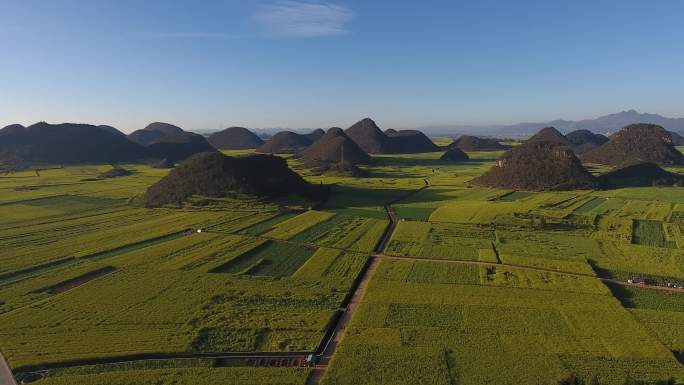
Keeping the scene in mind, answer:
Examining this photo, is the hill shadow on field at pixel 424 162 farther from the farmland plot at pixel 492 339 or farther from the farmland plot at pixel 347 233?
the farmland plot at pixel 492 339

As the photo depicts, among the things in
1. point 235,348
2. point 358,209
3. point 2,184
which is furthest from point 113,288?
point 2,184

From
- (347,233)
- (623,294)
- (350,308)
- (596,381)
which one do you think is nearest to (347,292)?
(350,308)

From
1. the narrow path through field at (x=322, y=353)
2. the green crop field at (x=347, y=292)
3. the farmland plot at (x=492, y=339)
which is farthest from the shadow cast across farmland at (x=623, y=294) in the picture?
the farmland plot at (x=492, y=339)

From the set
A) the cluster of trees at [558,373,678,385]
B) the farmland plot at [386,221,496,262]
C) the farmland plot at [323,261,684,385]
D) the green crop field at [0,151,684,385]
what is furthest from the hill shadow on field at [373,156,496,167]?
the cluster of trees at [558,373,678,385]

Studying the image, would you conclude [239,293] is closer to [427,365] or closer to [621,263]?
[427,365]

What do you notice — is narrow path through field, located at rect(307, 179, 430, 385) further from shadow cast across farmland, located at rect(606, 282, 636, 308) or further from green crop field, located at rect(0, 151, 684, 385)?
shadow cast across farmland, located at rect(606, 282, 636, 308)

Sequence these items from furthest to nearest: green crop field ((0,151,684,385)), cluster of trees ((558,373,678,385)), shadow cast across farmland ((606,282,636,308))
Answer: shadow cast across farmland ((606,282,636,308)) < green crop field ((0,151,684,385)) < cluster of trees ((558,373,678,385))

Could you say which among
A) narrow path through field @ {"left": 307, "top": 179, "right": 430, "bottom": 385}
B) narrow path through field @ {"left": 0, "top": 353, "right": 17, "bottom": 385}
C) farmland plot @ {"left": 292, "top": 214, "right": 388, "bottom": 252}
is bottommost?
narrow path through field @ {"left": 307, "top": 179, "right": 430, "bottom": 385}
